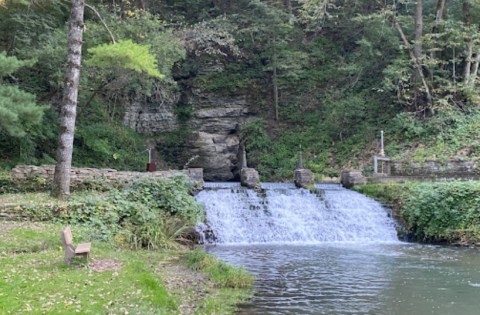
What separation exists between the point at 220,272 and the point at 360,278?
2701 millimetres

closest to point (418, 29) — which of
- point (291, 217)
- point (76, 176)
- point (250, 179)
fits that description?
point (250, 179)

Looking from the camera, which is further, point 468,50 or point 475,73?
point 468,50

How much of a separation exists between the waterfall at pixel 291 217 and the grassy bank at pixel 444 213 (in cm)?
87

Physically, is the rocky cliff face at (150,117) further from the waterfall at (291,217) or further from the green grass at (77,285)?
the green grass at (77,285)

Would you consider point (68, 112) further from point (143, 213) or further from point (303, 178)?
point (303, 178)

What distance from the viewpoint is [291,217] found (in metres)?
16.6

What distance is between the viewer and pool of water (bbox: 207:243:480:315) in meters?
7.50

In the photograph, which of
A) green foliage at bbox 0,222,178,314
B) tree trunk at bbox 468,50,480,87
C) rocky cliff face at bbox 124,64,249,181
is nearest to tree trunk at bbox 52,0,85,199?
green foliage at bbox 0,222,178,314

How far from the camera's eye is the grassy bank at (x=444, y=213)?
14.6 meters

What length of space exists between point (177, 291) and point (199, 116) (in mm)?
21105

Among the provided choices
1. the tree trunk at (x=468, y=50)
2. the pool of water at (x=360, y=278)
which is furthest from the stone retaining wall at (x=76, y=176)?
the tree trunk at (x=468, y=50)

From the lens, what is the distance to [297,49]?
3084cm

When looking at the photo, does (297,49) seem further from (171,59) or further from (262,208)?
(262,208)

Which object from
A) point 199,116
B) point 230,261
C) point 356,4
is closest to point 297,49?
point 356,4
